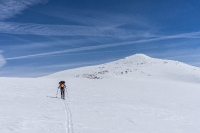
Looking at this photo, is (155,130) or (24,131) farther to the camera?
(155,130)

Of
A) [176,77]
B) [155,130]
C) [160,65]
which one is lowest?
[155,130]

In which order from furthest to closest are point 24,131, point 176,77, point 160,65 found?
1. point 160,65
2. point 176,77
3. point 24,131

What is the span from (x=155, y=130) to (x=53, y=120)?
194 inches

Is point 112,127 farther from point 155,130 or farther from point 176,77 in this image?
point 176,77

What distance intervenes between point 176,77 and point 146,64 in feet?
52.6

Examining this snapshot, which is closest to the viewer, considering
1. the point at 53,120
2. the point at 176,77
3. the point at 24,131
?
the point at 24,131

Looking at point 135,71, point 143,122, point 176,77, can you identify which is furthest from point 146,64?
point 143,122

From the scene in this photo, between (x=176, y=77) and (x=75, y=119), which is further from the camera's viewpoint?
(x=176, y=77)

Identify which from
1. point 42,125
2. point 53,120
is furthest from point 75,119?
point 42,125

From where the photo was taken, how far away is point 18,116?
476 inches

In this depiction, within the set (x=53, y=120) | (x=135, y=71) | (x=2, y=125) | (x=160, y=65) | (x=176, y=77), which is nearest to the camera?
(x=2, y=125)

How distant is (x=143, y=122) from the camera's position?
39.4 ft

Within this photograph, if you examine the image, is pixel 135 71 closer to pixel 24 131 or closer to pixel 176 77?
pixel 176 77

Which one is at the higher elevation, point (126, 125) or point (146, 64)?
point (146, 64)
